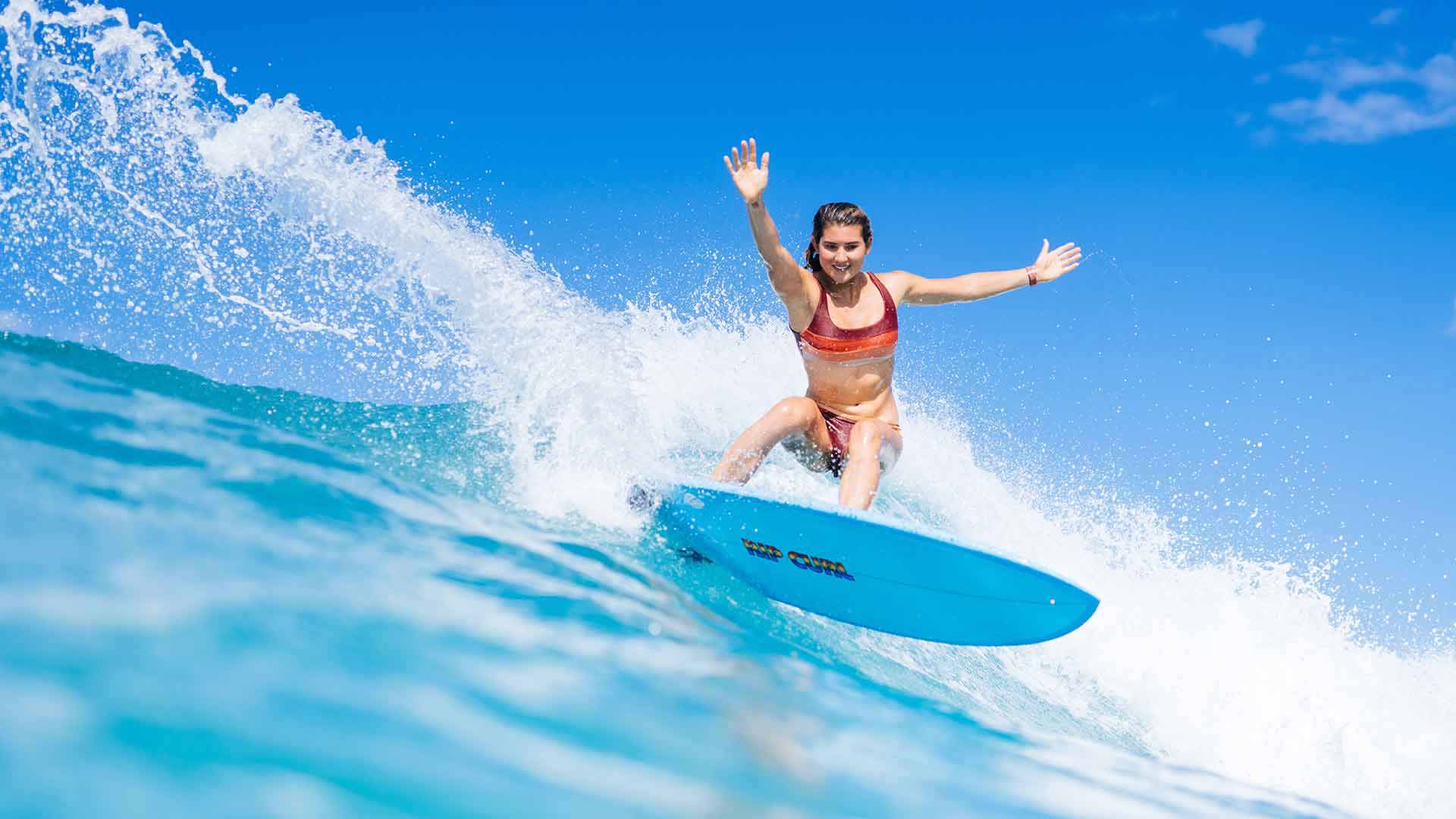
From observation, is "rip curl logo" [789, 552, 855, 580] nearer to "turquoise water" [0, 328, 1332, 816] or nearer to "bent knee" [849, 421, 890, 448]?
"turquoise water" [0, 328, 1332, 816]

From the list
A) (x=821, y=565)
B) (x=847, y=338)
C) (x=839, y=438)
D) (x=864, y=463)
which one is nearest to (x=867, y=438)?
(x=864, y=463)

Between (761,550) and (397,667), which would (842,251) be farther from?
(397,667)

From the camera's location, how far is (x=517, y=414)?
257 inches

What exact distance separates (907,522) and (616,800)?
7.63ft

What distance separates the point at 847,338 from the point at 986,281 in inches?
45.4

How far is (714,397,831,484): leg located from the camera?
5.23m

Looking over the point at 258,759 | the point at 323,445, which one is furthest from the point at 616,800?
the point at 323,445

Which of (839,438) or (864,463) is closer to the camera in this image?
(864,463)

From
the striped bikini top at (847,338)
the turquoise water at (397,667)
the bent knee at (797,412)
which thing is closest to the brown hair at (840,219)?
the striped bikini top at (847,338)

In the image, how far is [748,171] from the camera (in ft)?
16.5

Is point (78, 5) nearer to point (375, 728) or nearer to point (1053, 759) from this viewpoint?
point (375, 728)

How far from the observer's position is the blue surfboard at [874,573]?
433cm

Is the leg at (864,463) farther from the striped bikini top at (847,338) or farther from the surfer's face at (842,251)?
the surfer's face at (842,251)

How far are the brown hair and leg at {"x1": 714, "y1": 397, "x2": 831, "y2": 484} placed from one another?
2.84 feet
